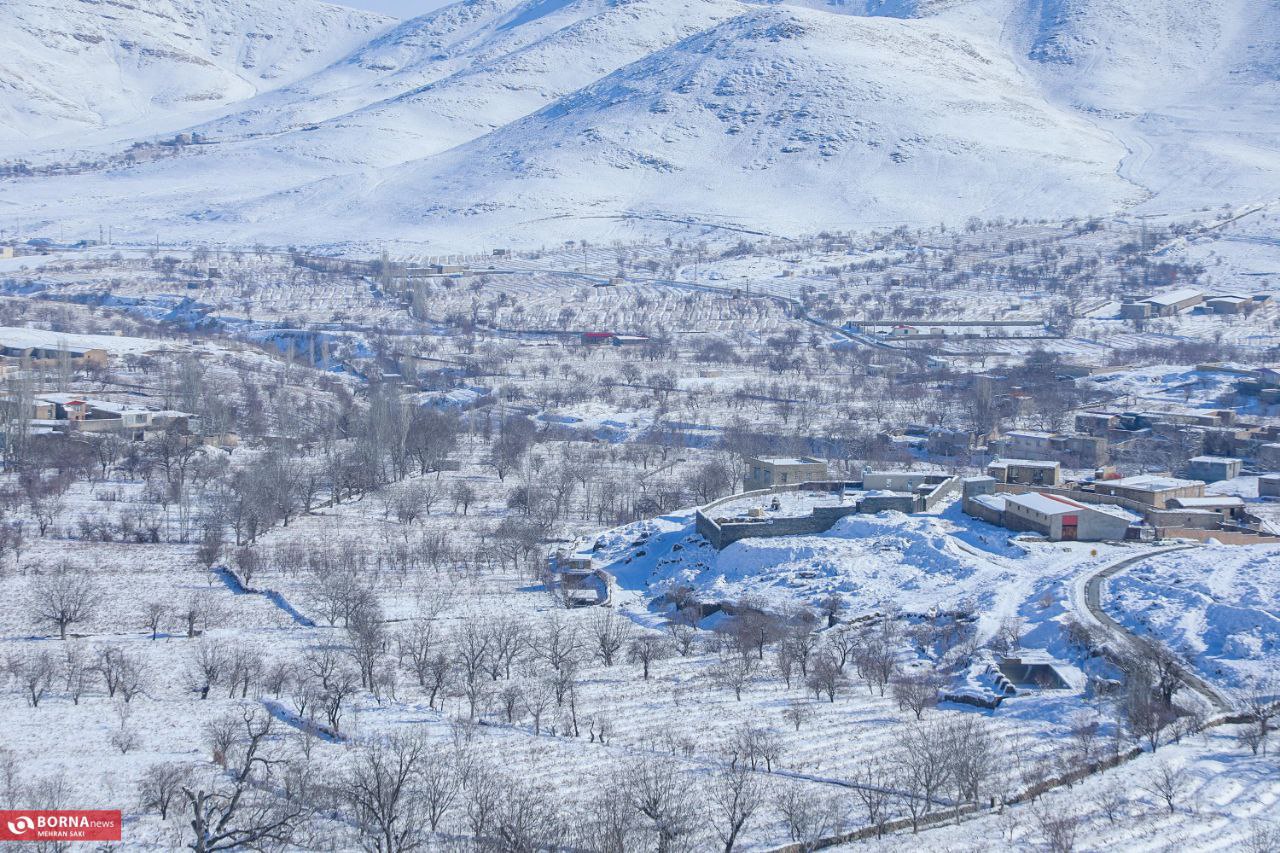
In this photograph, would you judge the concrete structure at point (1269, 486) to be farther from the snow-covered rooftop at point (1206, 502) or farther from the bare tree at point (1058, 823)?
the bare tree at point (1058, 823)

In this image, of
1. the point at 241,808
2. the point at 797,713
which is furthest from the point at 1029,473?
the point at 241,808

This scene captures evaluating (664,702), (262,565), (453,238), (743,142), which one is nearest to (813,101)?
(743,142)

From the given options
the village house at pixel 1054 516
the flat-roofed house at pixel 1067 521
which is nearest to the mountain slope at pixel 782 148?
the village house at pixel 1054 516

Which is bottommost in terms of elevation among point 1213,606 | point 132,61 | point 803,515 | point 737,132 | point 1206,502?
point 1213,606

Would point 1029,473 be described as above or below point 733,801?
above

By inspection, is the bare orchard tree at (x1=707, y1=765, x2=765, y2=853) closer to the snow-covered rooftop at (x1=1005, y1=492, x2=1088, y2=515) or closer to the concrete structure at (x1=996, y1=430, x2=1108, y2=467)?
the snow-covered rooftop at (x1=1005, y1=492, x2=1088, y2=515)

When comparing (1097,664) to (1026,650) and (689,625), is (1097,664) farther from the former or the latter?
(689,625)

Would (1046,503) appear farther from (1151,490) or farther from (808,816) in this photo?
(808,816)
